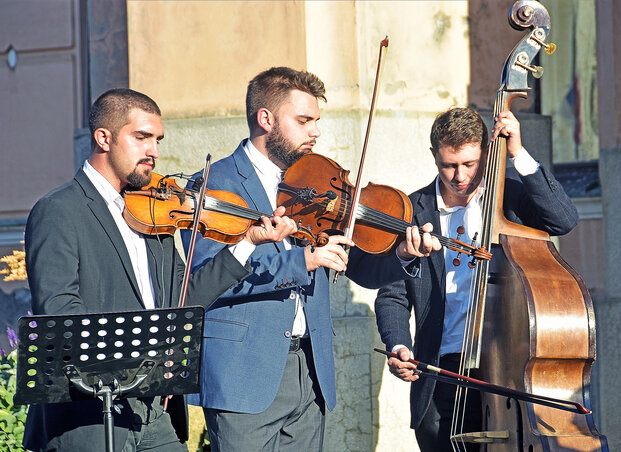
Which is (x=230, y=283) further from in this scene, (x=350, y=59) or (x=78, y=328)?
(x=350, y=59)

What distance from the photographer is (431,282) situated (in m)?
3.81

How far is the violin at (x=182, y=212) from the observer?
3.22 m

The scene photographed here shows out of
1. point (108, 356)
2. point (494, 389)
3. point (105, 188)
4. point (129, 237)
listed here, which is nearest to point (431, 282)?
point (494, 389)

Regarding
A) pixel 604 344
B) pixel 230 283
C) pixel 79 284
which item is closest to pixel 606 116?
pixel 604 344

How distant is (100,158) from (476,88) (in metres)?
2.76

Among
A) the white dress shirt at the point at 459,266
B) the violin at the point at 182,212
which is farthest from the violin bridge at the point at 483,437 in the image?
the violin at the point at 182,212

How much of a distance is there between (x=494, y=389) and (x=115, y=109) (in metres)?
1.57

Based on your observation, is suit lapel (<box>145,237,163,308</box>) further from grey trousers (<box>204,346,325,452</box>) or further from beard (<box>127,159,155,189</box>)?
grey trousers (<box>204,346,325,452</box>)

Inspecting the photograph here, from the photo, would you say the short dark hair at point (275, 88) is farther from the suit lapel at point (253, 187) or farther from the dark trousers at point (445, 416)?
the dark trousers at point (445, 416)

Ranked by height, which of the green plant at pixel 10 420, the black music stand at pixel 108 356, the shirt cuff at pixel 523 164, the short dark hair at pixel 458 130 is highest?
the short dark hair at pixel 458 130

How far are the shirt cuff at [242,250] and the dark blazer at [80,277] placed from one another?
6 centimetres

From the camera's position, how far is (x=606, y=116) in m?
5.77

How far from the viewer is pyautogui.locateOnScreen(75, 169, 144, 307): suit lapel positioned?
3109 mm

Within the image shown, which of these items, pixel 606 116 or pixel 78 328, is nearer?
pixel 78 328
